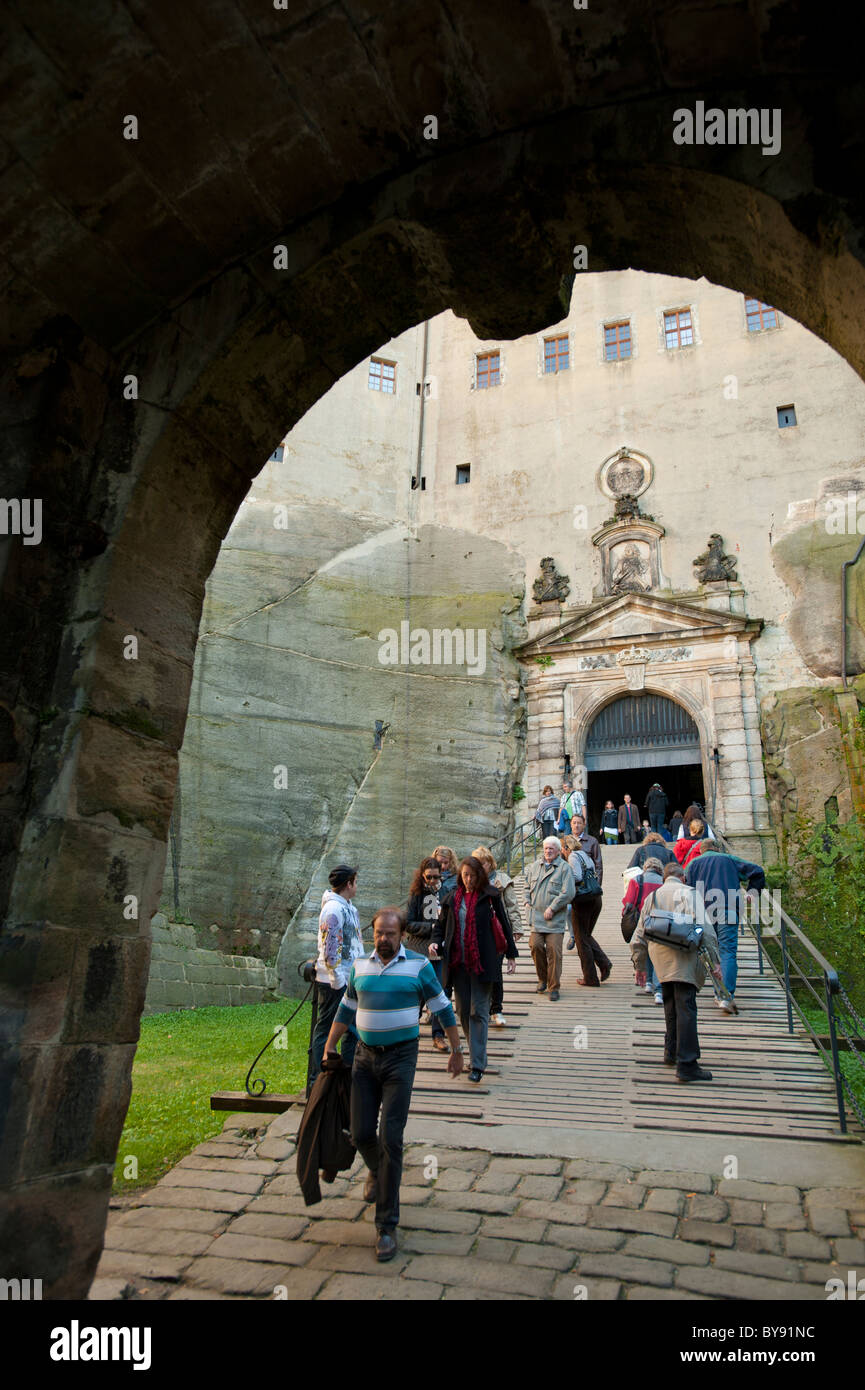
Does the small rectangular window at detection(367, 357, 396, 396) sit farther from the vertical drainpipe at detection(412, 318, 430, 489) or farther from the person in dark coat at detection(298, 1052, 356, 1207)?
the person in dark coat at detection(298, 1052, 356, 1207)

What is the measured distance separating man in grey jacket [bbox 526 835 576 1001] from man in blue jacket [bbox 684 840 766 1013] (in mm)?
1163

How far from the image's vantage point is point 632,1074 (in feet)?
20.6

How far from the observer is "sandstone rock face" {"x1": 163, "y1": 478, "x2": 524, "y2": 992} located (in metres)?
17.3

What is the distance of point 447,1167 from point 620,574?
16543mm

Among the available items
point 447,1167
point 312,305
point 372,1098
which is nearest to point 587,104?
point 312,305

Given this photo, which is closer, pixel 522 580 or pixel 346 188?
pixel 346 188

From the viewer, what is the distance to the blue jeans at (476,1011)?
20.6 feet

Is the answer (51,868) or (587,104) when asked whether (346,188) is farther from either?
(51,868)

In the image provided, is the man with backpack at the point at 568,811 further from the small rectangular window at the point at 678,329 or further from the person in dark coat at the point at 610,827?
the small rectangular window at the point at 678,329

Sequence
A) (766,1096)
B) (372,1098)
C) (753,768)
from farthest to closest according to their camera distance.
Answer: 1. (753,768)
2. (766,1096)
3. (372,1098)

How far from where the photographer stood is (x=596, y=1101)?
5.83 metres

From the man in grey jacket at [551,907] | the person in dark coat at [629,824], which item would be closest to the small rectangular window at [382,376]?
the person in dark coat at [629,824]

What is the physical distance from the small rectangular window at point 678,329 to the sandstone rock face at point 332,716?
22.7 feet

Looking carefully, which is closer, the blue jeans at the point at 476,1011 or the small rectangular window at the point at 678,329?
the blue jeans at the point at 476,1011
